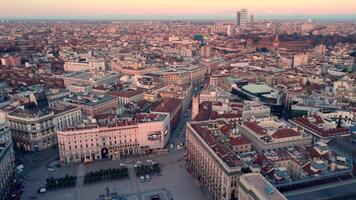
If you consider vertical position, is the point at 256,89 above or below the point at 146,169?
above

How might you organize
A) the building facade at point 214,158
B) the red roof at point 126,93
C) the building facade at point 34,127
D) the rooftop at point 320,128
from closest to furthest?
the building facade at point 214,158 → the rooftop at point 320,128 → the building facade at point 34,127 → the red roof at point 126,93

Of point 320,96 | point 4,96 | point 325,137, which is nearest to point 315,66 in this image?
point 320,96

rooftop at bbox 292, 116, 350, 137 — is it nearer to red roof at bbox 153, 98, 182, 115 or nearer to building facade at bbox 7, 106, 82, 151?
red roof at bbox 153, 98, 182, 115

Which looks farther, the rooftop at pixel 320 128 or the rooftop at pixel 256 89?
the rooftop at pixel 256 89

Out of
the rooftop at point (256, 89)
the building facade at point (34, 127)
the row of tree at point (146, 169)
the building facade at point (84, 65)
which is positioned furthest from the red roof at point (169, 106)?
the building facade at point (84, 65)

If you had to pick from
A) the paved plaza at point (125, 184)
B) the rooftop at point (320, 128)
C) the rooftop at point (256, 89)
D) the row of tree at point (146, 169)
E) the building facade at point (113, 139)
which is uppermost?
the rooftop at point (320, 128)

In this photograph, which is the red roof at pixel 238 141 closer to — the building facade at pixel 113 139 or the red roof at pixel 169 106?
the building facade at pixel 113 139

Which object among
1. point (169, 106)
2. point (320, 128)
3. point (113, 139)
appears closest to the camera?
point (320, 128)

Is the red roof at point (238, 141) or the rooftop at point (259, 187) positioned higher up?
the rooftop at point (259, 187)

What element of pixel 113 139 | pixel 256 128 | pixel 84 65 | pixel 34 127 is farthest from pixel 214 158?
pixel 84 65

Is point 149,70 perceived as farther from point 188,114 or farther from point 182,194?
point 182,194

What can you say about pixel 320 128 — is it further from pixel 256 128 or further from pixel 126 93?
pixel 126 93

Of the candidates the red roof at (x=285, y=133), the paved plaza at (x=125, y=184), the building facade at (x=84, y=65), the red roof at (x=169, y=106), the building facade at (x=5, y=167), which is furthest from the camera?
the building facade at (x=84, y=65)
